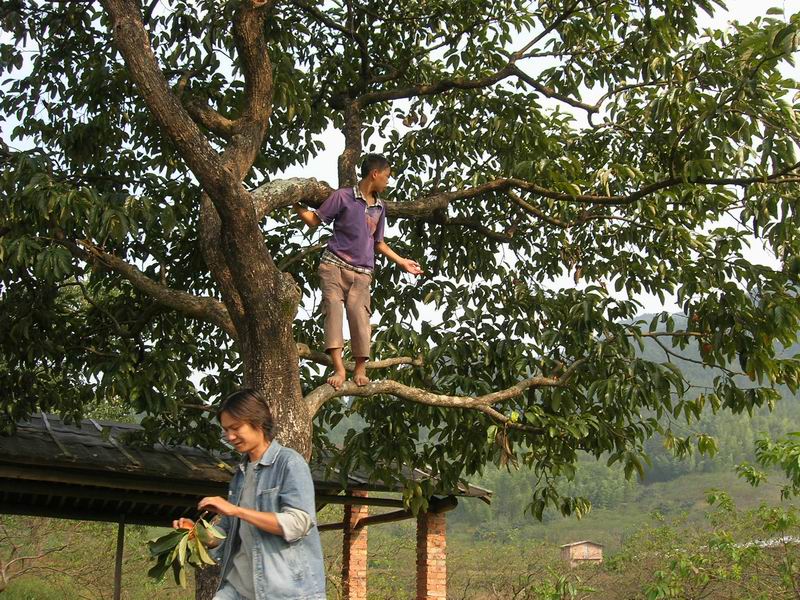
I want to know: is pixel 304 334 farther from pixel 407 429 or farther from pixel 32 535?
pixel 32 535

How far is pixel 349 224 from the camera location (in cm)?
564

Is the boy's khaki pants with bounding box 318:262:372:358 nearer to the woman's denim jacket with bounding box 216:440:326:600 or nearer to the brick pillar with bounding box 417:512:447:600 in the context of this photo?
the woman's denim jacket with bounding box 216:440:326:600

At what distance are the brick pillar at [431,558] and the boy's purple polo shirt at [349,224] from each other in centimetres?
703

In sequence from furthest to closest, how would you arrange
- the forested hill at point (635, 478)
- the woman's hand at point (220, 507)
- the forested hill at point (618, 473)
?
1. the forested hill at point (635, 478)
2. the forested hill at point (618, 473)
3. the woman's hand at point (220, 507)

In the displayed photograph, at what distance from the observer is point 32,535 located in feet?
72.7

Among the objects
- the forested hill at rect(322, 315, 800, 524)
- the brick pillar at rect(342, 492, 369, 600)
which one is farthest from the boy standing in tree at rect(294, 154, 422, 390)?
the forested hill at rect(322, 315, 800, 524)

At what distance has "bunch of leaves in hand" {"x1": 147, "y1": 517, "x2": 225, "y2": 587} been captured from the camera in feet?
10.3

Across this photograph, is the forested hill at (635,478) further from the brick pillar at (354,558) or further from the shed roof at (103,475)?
the shed roof at (103,475)

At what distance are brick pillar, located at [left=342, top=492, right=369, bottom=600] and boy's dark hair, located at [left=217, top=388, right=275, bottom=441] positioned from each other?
31.6 ft

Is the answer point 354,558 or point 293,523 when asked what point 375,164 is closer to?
point 293,523

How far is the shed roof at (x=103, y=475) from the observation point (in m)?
8.76

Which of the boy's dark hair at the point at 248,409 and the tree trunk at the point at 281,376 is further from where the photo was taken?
the tree trunk at the point at 281,376

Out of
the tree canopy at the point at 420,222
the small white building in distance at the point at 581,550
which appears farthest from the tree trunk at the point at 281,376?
the small white building in distance at the point at 581,550

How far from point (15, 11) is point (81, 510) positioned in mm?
6134
